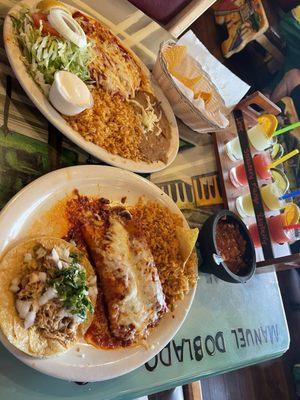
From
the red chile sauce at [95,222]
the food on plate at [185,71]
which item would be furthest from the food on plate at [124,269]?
the food on plate at [185,71]

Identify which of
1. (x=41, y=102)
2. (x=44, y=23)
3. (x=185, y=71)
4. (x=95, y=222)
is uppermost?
(x=44, y=23)

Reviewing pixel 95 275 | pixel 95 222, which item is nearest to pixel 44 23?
pixel 95 222

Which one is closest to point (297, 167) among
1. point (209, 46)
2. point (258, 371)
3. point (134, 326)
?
point (209, 46)

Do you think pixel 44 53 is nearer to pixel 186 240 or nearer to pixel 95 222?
pixel 95 222

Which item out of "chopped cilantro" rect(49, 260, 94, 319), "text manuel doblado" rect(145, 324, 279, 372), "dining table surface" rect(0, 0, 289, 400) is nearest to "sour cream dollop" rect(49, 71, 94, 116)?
"dining table surface" rect(0, 0, 289, 400)

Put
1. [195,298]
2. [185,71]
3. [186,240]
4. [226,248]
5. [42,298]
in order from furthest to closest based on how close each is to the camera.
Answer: [185,71] → [226,248] → [195,298] → [186,240] → [42,298]

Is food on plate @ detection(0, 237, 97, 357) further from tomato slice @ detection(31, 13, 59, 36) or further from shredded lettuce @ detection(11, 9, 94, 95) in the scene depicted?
tomato slice @ detection(31, 13, 59, 36)

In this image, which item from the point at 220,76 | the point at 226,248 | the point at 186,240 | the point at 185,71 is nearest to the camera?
the point at 186,240
